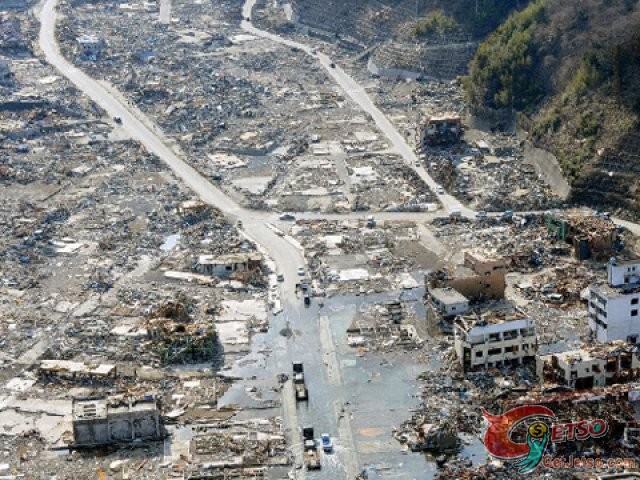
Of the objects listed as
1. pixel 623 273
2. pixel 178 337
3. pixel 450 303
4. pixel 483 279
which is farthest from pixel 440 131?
pixel 178 337

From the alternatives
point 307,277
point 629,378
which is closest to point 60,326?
point 307,277

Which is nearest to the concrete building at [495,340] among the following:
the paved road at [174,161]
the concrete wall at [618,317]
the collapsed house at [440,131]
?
the concrete wall at [618,317]

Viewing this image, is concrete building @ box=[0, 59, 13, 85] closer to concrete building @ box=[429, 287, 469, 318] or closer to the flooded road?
the flooded road

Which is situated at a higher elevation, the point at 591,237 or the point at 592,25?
the point at 592,25

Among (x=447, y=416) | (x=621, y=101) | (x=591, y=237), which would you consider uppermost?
(x=621, y=101)

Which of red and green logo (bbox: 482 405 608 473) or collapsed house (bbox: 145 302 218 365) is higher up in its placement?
collapsed house (bbox: 145 302 218 365)

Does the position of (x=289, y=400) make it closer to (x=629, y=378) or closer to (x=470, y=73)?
(x=629, y=378)

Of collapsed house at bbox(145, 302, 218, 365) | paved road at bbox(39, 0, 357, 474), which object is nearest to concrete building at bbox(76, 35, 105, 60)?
paved road at bbox(39, 0, 357, 474)

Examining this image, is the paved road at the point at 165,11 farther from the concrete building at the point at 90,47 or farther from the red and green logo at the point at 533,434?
the red and green logo at the point at 533,434
